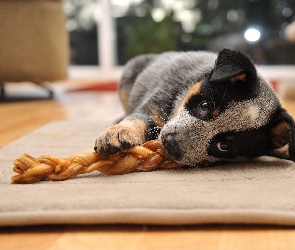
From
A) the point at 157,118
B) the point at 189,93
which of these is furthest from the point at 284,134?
the point at 157,118

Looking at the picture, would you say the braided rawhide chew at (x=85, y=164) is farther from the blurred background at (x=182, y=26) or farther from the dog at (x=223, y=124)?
the blurred background at (x=182, y=26)

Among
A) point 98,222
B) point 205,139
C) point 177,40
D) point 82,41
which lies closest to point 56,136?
point 205,139

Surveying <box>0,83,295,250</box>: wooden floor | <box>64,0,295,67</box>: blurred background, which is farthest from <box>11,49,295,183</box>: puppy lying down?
<box>64,0,295,67</box>: blurred background

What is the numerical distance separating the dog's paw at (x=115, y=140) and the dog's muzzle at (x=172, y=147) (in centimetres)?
10

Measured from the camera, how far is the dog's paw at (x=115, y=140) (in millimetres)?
1377

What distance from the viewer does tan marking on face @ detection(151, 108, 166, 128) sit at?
1.73 metres

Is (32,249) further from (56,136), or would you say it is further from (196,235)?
(56,136)

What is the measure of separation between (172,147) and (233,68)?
32 cm

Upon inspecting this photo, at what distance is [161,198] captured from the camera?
1.17 metres

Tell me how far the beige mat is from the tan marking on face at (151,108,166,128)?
29 centimetres

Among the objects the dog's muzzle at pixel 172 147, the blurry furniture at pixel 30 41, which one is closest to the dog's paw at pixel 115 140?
the dog's muzzle at pixel 172 147

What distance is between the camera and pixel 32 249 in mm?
984

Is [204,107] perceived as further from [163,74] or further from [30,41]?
[30,41]

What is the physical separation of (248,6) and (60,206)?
5.68 m
